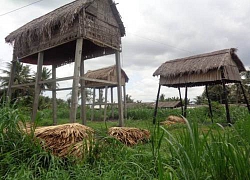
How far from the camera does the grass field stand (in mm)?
1667

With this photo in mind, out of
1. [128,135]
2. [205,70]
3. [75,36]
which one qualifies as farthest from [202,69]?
[128,135]

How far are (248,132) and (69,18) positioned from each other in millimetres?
5398

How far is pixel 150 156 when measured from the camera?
2.77m

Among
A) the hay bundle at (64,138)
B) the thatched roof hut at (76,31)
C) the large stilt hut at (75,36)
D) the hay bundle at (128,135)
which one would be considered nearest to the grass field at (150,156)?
the hay bundle at (64,138)

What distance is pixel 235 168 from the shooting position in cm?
166

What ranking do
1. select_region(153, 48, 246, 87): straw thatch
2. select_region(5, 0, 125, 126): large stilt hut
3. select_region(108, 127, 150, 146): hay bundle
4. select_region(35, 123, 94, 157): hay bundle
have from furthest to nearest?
select_region(153, 48, 246, 87): straw thatch < select_region(5, 0, 125, 126): large stilt hut < select_region(108, 127, 150, 146): hay bundle < select_region(35, 123, 94, 157): hay bundle

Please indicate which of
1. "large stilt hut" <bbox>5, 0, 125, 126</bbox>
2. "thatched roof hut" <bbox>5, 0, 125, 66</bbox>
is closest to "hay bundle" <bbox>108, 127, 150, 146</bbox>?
"large stilt hut" <bbox>5, 0, 125, 126</bbox>

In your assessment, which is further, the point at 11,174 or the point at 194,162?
the point at 11,174

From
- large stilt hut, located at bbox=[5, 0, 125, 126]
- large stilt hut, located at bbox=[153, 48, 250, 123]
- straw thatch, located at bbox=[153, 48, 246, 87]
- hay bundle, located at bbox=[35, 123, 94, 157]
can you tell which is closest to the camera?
hay bundle, located at bbox=[35, 123, 94, 157]

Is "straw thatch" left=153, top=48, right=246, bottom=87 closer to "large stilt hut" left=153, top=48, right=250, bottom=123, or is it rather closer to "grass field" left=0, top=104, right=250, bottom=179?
"large stilt hut" left=153, top=48, right=250, bottom=123

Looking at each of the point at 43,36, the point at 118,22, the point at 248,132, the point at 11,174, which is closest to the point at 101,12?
the point at 118,22

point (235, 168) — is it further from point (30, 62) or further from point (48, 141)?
point (30, 62)

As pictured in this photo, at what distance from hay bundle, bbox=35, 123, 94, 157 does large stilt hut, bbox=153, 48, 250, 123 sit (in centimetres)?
634

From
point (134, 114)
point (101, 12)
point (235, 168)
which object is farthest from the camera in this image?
point (134, 114)
